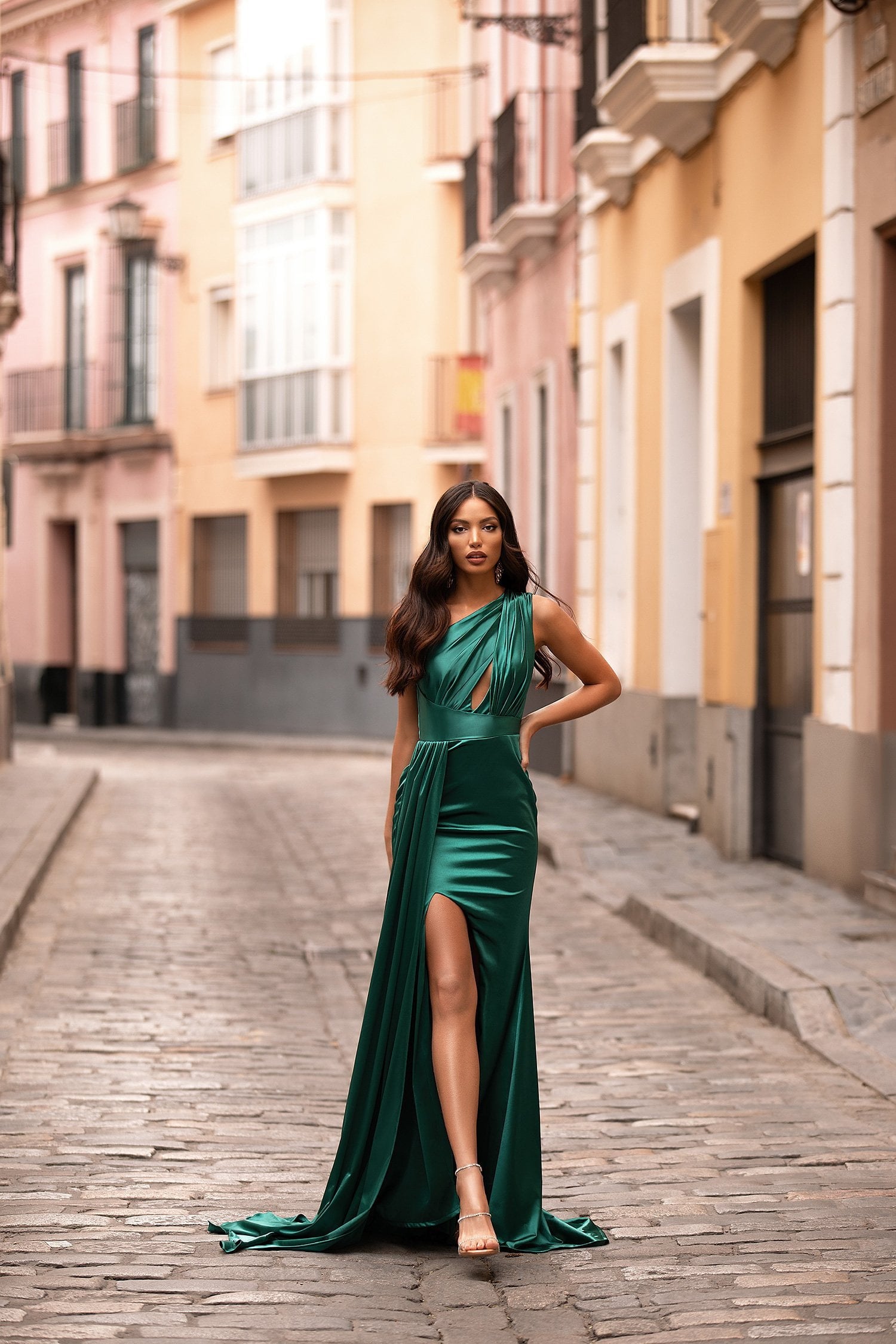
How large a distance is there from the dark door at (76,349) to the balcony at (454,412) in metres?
7.77

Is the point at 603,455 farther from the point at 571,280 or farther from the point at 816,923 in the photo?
the point at 816,923

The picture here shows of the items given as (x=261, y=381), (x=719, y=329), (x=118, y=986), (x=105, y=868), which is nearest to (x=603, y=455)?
(x=719, y=329)

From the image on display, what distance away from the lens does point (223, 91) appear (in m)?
32.2

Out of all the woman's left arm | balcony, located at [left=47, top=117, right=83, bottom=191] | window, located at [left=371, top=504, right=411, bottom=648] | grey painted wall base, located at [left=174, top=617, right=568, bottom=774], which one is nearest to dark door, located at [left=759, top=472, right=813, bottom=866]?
the woman's left arm

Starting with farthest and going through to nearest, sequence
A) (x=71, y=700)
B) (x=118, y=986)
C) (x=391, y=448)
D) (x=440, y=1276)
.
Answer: (x=71, y=700), (x=391, y=448), (x=118, y=986), (x=440, y=1276)

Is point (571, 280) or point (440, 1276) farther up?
point (571, 280)

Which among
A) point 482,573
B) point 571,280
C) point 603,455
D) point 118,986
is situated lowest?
point 118,986

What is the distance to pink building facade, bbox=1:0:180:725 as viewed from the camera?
1307 inches

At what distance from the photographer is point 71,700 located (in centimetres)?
3534

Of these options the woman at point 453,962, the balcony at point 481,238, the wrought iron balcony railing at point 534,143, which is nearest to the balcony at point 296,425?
the balcony at point 481,238

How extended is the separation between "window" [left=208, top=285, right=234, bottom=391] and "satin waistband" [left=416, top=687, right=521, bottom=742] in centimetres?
2818

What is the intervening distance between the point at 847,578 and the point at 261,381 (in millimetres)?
21721

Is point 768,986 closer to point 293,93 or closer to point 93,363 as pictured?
point 293,93

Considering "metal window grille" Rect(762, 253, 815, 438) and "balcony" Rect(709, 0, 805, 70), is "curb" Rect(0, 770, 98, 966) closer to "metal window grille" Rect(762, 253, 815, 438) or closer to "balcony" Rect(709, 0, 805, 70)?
"metal window grille" Rect(762, 253, 815, 438)
